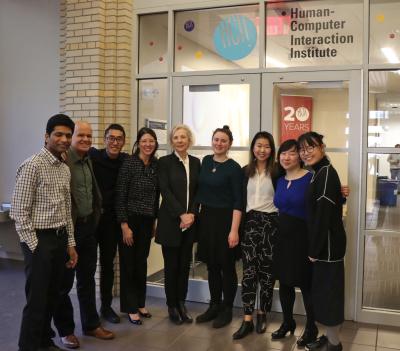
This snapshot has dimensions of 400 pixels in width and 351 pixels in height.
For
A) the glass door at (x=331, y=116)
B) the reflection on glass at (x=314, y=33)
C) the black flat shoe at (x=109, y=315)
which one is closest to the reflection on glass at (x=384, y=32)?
the reflection on glass at (x=314, y=33)

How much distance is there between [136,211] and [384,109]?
248 centimetres

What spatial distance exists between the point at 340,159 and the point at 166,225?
179 centimetres

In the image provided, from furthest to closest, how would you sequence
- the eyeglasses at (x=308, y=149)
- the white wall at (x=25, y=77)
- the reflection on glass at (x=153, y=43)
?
the white wall at (x=25, y=77) → the reflection on glass at (x=153, y=43) → the eyeglasses at (x=308, y=149)

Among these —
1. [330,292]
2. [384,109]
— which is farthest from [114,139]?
[384,109]

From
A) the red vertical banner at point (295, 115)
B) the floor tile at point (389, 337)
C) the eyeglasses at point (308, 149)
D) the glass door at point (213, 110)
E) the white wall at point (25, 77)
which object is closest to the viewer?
the eyeglasses at point (308, 149)

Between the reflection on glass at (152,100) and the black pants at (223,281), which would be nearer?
the black pants at (223,281)

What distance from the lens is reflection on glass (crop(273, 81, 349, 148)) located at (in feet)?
15.1

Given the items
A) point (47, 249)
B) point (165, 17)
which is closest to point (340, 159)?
point (165, 17)

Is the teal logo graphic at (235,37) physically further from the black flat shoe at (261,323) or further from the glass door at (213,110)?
the black flat shoe at (261,323)

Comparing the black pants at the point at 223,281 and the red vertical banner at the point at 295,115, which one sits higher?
the red vertical banner at the point at 295,115

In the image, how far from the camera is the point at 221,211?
4238 millimetres

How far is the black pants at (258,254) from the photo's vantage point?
4.08 meters

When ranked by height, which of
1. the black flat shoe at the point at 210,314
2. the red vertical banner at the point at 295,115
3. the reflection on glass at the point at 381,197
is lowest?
the black flat shoe at the point at 210,314

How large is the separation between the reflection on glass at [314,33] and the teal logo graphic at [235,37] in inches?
7.3
